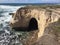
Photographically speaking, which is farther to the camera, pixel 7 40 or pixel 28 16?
pixel 28 16

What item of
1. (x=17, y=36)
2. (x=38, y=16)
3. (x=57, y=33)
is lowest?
(x=17, y=36)

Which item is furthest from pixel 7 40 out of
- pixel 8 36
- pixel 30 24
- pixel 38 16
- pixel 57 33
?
pixel 57 33

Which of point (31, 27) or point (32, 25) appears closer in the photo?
point (31, 27)

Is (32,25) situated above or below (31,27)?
above

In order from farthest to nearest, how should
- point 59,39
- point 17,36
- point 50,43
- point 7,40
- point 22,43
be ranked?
point 17,36
point 7,40
point 22,43
point 59,39
point 50,43

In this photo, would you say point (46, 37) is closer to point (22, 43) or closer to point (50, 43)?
point (50, 43)

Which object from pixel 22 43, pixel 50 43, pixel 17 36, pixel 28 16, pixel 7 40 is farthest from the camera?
pixel 28 16

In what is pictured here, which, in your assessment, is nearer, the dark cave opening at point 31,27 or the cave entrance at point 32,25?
the dark cave opening at point 31,27

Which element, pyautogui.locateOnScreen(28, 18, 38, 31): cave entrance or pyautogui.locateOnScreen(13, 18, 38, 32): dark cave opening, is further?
pyautogui.locateOnScreen(28, 18, 38, 31): cave entrance

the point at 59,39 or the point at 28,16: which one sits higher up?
the point at 59,39

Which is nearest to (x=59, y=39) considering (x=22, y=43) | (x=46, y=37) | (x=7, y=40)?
(x=46, y=37)

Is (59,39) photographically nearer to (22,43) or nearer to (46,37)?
(46,37)

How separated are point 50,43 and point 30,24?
17237mm

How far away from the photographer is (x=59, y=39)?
681 cm
